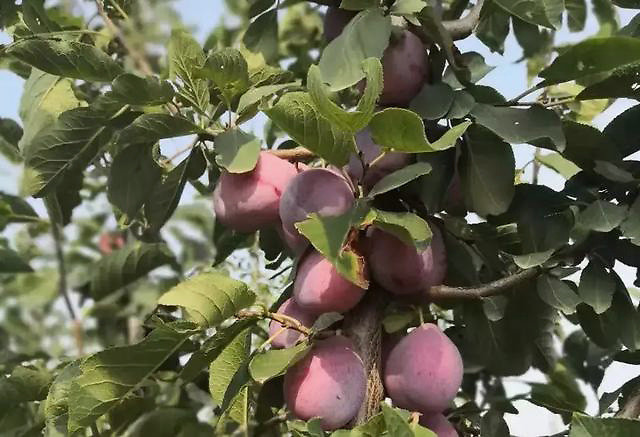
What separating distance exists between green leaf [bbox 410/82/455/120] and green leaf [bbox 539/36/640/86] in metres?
0.08

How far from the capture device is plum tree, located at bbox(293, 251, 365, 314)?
→ 693 millimetres

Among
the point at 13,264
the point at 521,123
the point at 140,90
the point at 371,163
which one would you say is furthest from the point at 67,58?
the point at 13,264

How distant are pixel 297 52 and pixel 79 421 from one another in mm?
977

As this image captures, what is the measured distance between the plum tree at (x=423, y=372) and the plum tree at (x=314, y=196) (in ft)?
0.43

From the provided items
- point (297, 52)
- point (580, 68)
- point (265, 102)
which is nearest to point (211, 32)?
point (297, 52)

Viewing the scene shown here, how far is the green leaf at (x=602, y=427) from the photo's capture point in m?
0.61

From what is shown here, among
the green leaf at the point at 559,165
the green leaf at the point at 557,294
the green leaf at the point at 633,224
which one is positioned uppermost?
the green leaf at the point at 633,224

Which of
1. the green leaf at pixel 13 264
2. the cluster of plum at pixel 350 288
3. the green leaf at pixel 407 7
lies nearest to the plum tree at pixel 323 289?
the cluster of plum at pixel 350 288

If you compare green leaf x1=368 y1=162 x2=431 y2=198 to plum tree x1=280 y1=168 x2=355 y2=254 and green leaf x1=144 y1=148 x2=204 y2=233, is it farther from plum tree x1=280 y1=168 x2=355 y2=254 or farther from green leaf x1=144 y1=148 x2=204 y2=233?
green leaf x1=144 y1=148 x2=204 y2=233

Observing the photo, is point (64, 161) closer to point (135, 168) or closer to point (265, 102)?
point (135, 168)

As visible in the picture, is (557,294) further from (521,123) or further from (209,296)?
(209,296)

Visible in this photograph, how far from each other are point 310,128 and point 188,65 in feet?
0.56

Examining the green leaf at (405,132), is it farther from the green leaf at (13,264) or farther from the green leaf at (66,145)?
the green leaf at (13,264)

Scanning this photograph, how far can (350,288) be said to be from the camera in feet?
2.31
